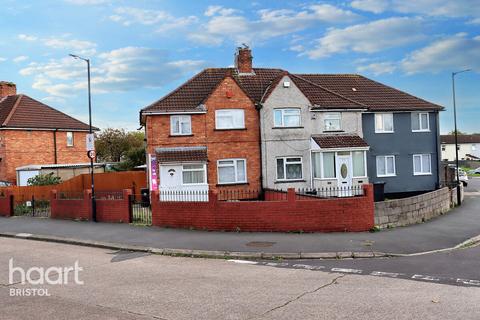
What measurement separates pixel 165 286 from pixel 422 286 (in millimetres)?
4922

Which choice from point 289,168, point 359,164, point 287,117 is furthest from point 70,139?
point 359,164

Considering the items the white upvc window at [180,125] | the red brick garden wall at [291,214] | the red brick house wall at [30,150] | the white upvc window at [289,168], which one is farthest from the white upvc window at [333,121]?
the red brick house wall at [30,150]

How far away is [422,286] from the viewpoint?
8.61 metres

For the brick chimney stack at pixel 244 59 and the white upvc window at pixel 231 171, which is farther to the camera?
the brick chimney stack at pixel 244 59

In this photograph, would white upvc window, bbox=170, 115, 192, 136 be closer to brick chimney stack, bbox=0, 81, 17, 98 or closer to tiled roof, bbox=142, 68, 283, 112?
tiled roof, bbox=142, 68, 283, 112

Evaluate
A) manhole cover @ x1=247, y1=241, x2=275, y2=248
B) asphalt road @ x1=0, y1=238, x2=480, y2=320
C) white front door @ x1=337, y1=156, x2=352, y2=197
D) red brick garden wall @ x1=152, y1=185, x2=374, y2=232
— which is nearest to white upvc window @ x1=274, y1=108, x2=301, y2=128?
white front door @ x1=337, y1=156, x2=352, y2=197

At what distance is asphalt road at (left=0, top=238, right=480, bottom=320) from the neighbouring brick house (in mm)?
25951

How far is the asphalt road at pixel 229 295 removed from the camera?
6895 millimetres

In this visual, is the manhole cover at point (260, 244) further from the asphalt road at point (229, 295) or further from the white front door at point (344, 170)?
the white front door at point (344, 170)

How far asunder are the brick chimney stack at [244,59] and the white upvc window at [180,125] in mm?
5721

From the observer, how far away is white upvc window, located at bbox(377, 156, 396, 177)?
29750 millimetres

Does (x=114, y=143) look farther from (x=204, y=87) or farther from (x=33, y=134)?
(x=204, y=87)

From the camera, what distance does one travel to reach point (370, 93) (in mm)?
31297

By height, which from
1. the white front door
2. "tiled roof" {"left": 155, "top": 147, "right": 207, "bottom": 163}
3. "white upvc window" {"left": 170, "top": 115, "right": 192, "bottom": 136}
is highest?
"white upvc window" {"left": 170, "top": 115, "right": 192, "bottom": 136}
